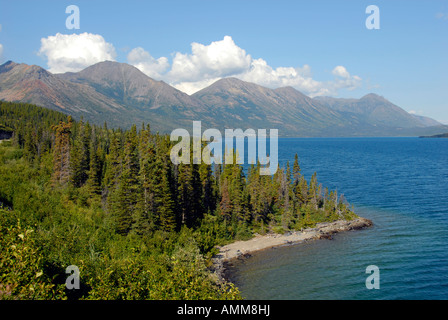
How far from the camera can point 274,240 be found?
7412 centimetres

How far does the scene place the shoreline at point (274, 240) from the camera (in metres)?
62.0

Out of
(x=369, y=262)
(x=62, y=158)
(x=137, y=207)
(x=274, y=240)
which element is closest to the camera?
(x=369, y=262)

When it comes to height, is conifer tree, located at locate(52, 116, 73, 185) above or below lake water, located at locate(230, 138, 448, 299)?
above

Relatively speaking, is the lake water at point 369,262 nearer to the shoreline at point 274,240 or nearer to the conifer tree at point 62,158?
the shoreline at point 274,240

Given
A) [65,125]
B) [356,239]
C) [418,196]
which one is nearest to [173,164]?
[65,125]

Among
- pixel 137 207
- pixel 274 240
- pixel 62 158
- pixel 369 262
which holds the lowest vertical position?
pixel 274 240

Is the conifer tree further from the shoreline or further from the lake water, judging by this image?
the lake water

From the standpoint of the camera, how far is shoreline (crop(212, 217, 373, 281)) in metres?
62.0

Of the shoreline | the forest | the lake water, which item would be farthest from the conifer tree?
the lake water

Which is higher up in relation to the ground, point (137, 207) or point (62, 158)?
point (62, 158)

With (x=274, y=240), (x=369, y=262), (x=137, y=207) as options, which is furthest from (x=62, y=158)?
(x=369, y=262)

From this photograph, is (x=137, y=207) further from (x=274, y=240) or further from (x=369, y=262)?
(x=369, y=262)

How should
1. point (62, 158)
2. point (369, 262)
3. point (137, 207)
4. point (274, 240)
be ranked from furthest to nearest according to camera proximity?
point (62, 158) < point (274, 240) < point (137, 207) < point (369, 262)

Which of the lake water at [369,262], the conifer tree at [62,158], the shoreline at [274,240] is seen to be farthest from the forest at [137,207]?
the lake water at [369,262]
